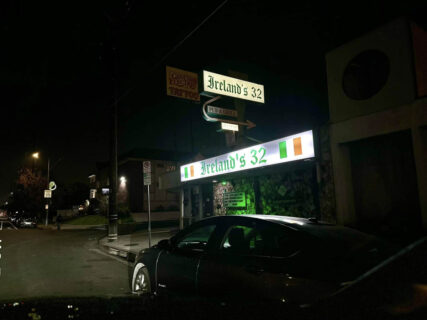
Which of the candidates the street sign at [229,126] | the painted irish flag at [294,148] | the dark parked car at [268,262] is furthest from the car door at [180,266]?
the street sign at [229,126]

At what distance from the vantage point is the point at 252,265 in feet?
11.0

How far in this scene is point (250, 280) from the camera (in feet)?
10.8

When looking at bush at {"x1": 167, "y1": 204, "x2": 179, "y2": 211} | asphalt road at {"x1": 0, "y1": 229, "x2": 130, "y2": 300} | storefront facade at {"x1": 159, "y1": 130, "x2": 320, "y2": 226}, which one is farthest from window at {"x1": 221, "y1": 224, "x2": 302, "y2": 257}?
bush at {"x1": 167, "y1": 204, "x2": 179, "y2": 211}

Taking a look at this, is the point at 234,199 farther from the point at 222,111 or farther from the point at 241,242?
the point at 241,242

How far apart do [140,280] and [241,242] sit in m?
2.23

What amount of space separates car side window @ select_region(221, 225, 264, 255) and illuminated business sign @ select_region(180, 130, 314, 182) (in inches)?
233

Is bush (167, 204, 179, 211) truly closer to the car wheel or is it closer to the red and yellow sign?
the red and yellow sign

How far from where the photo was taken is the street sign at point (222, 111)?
1341 centimetres

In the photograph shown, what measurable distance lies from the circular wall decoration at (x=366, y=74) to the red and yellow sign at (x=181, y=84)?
20.4 feet

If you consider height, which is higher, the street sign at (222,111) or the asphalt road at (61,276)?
the street sign at (222,111)

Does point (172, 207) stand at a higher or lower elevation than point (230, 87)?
lower

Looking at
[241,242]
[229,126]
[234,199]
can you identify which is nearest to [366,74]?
[229,126]

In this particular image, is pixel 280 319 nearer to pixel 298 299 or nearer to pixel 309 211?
pixel 298 299

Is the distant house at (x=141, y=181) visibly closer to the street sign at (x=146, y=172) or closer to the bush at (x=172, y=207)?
the bush at (x=172, y=207)
